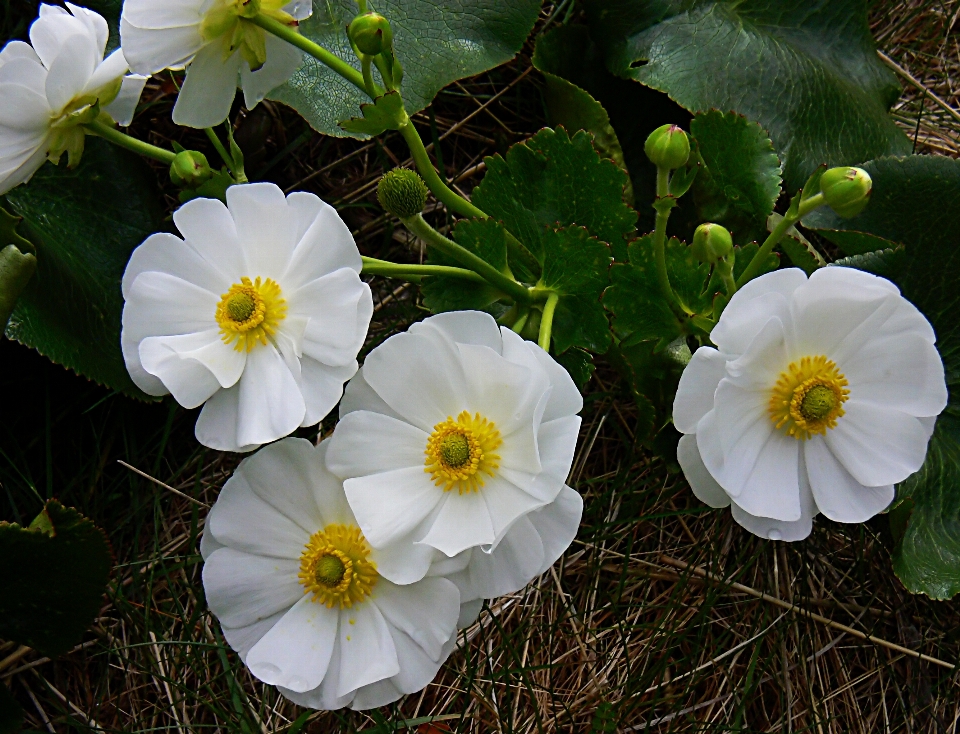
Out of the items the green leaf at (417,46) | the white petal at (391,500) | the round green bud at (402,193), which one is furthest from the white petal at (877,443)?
the green leaf at (417,46)

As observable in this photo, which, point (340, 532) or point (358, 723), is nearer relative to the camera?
point (340, 532)

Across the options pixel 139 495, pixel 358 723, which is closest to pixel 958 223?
pixel 358 723

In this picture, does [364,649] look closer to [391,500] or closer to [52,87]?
[391,500]

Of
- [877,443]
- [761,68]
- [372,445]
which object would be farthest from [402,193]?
[761,68]

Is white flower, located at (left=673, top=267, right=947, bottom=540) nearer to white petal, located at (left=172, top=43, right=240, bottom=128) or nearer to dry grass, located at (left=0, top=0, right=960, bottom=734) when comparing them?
dry grass, located at (left=0, top=0, right=960, bottom=734)

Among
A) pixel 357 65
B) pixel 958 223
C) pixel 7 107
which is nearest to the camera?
pixel 7 107

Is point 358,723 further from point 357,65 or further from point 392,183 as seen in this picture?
point 357,65
